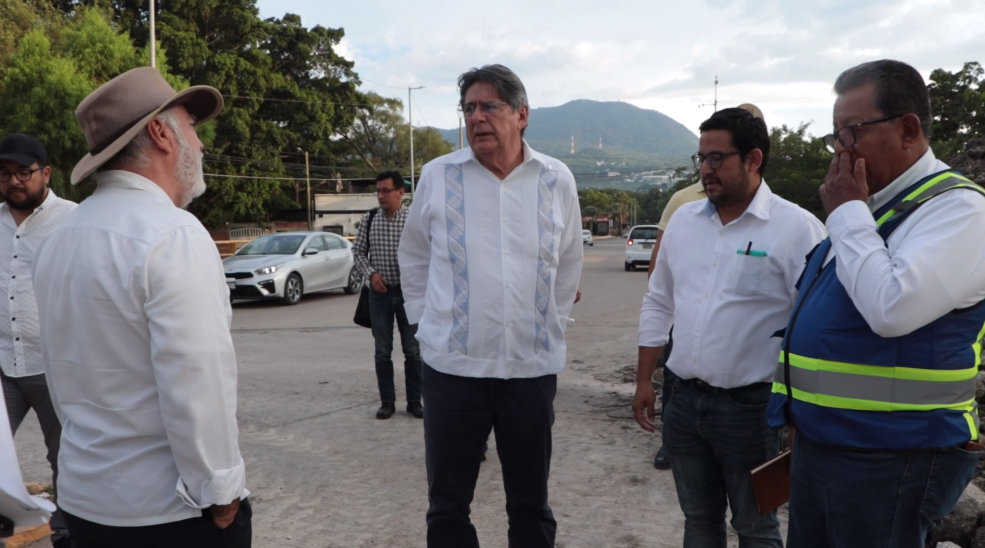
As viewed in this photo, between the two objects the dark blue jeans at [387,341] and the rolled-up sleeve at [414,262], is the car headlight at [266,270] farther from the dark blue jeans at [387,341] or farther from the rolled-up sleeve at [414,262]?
the rolled-up sleeve at [414,262]

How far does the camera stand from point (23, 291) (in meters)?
3.75

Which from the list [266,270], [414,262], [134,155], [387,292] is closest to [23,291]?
[414,262]

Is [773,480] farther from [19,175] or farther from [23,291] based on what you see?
[19,175]

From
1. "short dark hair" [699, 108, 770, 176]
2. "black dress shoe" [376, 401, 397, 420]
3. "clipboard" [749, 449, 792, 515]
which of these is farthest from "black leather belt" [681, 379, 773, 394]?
"black dress shoe" [376, 401, 397, 420]

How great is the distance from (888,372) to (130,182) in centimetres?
210

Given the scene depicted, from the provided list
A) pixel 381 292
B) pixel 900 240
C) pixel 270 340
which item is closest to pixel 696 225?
pixel 900 240

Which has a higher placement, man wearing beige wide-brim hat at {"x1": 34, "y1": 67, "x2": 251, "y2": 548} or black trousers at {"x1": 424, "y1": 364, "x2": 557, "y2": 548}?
man wearing beige wide-brim hat at {"x1": 34, "y1": 67, "x2": 251, "y2": 548}

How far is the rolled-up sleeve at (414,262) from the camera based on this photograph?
341 centimetres

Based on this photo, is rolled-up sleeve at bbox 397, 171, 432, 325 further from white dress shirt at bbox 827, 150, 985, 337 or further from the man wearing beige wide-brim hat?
white dress shirt at bbox 827, 150, 985, 337

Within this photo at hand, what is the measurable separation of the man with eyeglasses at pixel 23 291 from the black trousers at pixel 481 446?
1910 millimetres

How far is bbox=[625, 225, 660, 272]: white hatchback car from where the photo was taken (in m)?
23.8

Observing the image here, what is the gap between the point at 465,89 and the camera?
3.25 m

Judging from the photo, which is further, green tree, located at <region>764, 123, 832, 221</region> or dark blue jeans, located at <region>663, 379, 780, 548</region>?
green tree, located at <region>764, 123, 832, 221</region>

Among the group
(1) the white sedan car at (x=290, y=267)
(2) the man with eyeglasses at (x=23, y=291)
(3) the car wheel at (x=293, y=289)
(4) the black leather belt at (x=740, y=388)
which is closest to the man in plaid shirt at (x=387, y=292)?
(2) the man with eyeglasses at (x=23, y=291)
